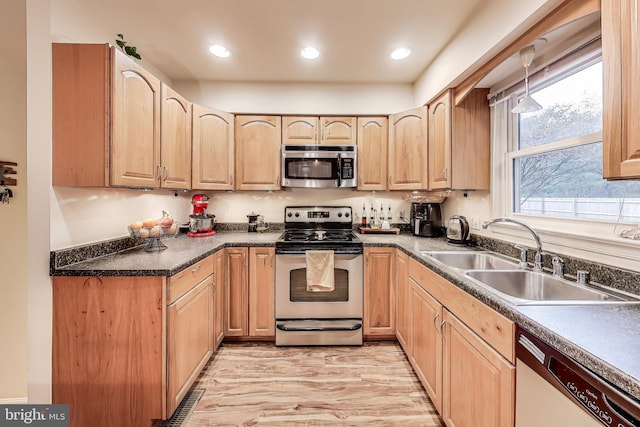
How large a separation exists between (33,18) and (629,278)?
118 inches

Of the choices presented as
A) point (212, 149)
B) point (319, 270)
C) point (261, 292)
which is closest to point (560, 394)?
point (319, 270)

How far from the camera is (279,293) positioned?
8.09 ft

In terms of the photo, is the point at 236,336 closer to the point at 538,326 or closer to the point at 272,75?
the point at 538,326

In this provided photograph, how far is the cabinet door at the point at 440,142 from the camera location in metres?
2.18

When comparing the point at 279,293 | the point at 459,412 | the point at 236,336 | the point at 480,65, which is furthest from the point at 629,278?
the point at 236,336

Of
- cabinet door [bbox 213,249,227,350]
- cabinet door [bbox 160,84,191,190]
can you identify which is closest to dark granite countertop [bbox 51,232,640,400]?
cabinet door [bbox 213,249,227,350]

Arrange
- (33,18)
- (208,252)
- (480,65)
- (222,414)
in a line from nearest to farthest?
1. (33,18)
2. (222,414)
3. (480,65)
4. (208,252)

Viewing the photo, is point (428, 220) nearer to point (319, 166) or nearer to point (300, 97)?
point (319, 166)

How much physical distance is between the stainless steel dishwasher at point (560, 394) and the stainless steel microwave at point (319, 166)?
2.10 m

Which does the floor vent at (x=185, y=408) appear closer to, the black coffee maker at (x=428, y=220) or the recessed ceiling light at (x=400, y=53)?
the black coffee maker at (x=428, y=220)

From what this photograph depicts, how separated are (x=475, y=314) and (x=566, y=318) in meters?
0.35

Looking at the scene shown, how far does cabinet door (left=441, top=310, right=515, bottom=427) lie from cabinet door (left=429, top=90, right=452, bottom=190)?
117 centimetres

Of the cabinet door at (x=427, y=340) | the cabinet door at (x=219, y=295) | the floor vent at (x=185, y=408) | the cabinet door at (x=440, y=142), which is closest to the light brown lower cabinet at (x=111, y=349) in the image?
the floor vent at (x=185, y=408)

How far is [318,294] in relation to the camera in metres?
2.48
